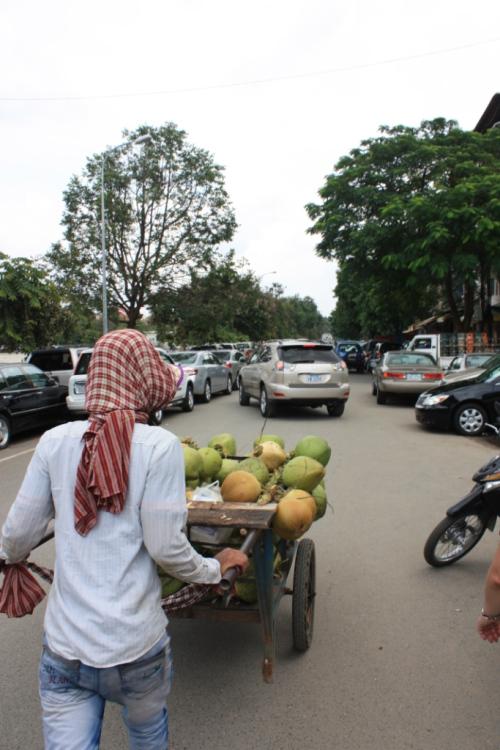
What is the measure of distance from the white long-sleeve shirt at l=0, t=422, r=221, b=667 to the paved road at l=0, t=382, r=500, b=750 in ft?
3.82

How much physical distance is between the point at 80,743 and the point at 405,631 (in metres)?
2.37

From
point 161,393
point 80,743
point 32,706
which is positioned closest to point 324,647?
point 32,706

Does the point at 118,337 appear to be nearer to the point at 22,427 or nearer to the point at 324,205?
the point at 22,427

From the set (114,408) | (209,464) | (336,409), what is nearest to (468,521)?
(209,464)

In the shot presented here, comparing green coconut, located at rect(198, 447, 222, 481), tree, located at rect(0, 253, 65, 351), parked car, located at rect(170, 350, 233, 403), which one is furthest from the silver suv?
green coconut, located at rect(198, 447, 222, 481)

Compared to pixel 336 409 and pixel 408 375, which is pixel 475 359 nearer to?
pixel 408 375

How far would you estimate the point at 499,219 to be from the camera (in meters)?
19.7

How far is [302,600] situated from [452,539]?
1875 millimetres

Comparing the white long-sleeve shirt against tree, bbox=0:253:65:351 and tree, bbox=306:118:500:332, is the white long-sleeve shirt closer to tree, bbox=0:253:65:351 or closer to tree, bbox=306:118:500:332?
tree, bbox=0:253:65:351

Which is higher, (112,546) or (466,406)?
(112,546)

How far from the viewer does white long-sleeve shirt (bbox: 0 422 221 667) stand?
5.47 ft

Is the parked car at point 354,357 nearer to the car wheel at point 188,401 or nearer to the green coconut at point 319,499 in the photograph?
the car wheel at point 188,401

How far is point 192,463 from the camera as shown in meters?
3.04

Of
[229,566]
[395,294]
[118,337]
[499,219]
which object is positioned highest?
[499,219]
